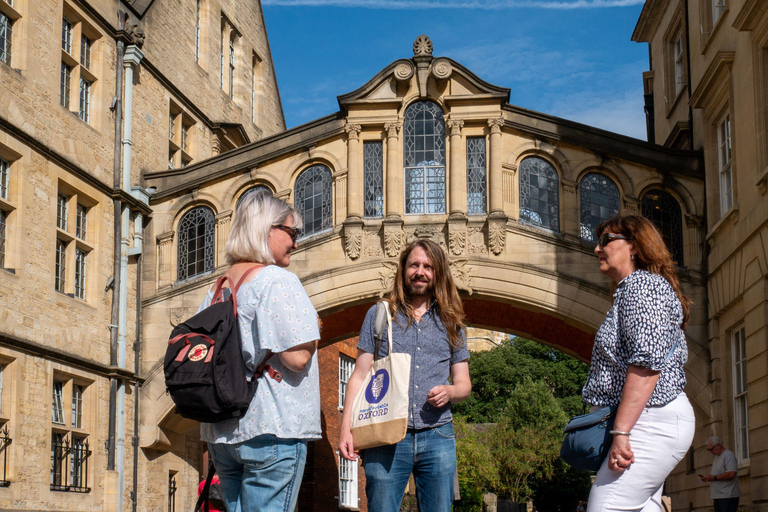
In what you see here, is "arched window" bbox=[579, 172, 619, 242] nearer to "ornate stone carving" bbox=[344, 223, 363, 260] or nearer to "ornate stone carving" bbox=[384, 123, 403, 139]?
"ornate stone carving" bbox=[384, 123, 403, 139]

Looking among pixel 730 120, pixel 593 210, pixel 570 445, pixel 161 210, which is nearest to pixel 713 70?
pixel 730 120

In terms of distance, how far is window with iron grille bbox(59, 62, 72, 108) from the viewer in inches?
615

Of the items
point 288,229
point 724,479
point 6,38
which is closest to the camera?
point 288,229

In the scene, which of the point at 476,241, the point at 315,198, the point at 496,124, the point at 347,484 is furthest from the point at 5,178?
the point at 347,484

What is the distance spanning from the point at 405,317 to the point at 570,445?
121 centimetres

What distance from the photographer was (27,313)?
45.6 ft

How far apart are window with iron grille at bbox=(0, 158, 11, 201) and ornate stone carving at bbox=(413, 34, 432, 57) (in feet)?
24.3

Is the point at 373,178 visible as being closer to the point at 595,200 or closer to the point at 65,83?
the point at 595,200

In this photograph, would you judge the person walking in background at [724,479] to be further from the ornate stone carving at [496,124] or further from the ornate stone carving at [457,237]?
the ornate stone carving at [496,124]

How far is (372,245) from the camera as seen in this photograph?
56.7 ft

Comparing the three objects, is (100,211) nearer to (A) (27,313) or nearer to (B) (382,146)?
(A) (27,313)

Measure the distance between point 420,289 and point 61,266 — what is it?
1177 cm

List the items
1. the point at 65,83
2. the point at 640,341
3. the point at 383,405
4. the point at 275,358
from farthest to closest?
the point at 65,83 < the point at 383,405 < the point at 640,341 < the point at 275,358

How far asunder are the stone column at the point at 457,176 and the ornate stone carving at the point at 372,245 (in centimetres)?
141
